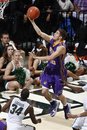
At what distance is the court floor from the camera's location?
855 cm

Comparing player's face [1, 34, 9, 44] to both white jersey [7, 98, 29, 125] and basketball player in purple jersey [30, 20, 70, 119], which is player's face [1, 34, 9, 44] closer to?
basketball player in purple jersey [30, 20, 70, 119]

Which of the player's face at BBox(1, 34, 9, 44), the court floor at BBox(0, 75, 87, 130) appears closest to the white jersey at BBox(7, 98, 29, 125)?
the court floor at BBox(0, 75, 87, 130)

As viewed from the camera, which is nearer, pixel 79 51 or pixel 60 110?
pixel 60 110

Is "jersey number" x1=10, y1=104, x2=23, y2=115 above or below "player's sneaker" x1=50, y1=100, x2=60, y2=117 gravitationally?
above

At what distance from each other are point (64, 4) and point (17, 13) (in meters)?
1.84

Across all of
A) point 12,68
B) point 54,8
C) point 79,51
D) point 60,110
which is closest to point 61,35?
point 60,110

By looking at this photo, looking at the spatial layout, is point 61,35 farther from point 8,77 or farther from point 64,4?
point 64,4

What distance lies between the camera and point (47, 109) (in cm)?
955

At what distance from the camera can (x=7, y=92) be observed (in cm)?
1064

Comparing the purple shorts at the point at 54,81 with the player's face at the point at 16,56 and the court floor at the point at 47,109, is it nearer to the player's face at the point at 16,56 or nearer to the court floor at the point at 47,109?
the court floor at the point at 47,109

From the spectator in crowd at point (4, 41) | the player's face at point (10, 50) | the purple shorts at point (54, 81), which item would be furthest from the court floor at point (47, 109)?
the spectator in crowd at point (4, 41)

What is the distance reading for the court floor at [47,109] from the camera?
336 inches

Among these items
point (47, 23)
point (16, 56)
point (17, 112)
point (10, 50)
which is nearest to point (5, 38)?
point (10, 50)

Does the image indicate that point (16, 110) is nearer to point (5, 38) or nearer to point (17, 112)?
point (17, 112)
